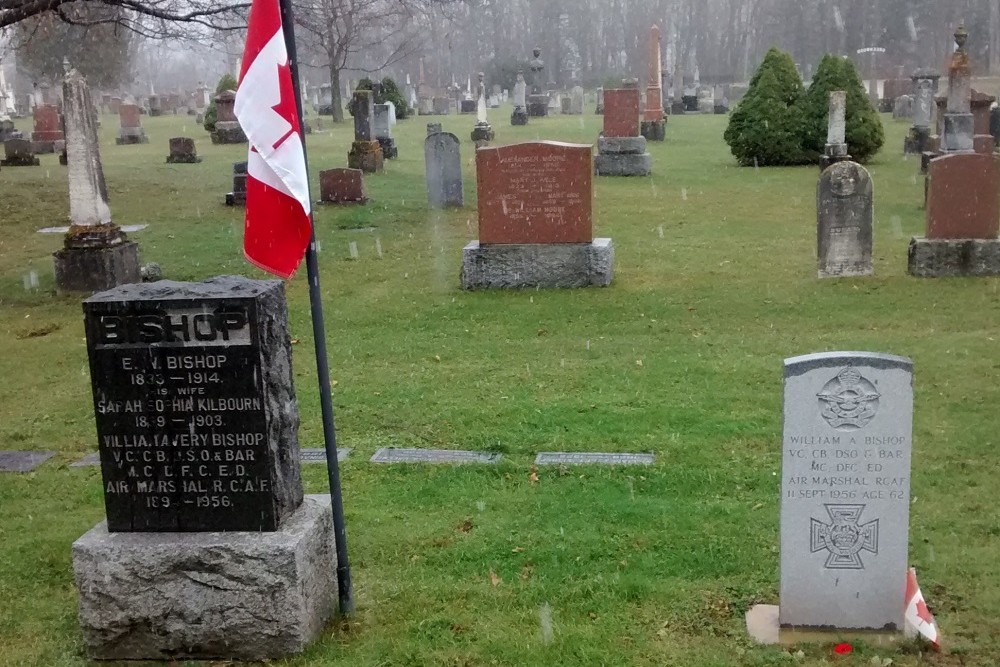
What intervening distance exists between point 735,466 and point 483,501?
166 centimetres

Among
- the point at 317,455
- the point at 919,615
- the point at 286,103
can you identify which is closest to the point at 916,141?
Answer: the point at 317,455

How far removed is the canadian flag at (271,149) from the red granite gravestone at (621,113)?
20.2m

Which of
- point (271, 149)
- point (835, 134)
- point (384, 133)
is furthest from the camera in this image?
point (384, 133)

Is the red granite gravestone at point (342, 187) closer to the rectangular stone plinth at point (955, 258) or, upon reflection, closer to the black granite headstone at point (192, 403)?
the rectangular stone plinth at point (955, 258)

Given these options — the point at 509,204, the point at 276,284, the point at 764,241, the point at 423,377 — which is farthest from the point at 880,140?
the point at 276,284

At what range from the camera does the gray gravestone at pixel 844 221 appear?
40.0 feet

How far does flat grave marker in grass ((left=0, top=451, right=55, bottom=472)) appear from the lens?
7316 millimetres

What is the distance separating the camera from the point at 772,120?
2456 centimetres

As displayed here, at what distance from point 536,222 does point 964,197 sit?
4916mm

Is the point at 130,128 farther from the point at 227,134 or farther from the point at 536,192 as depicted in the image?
the point at 536,192

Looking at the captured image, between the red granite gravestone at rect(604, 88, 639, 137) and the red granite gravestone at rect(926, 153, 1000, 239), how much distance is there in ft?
40.6

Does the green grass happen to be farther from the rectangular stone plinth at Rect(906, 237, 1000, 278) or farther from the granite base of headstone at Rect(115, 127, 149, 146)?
the granite base of headstone at Rect(115, 127, 149, 146)

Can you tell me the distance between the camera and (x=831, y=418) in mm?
4395

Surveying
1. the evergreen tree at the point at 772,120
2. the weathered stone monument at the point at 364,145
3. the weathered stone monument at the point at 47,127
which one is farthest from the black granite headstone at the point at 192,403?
the weathered stone monument at the point at 47,127
